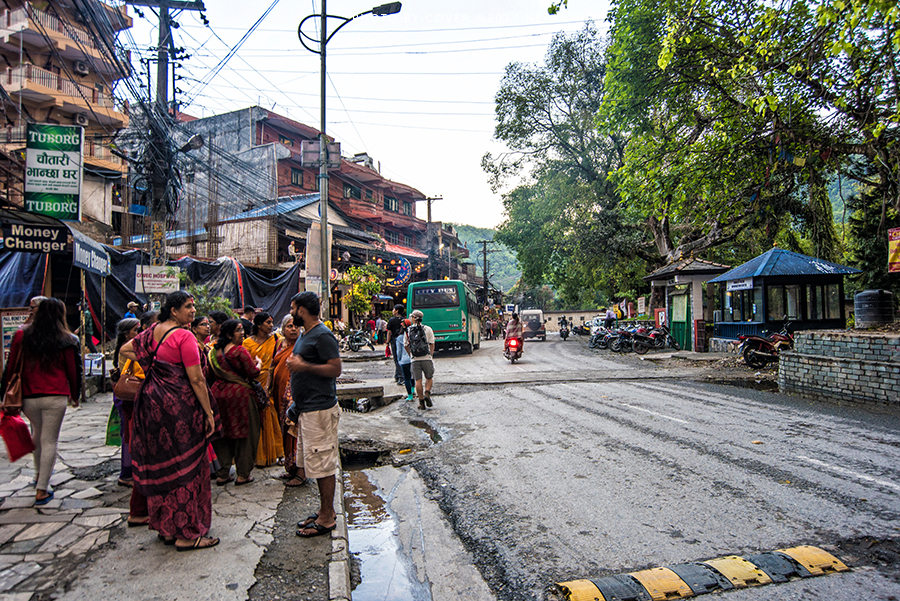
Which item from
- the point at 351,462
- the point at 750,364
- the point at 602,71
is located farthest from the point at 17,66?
the point at 750,364

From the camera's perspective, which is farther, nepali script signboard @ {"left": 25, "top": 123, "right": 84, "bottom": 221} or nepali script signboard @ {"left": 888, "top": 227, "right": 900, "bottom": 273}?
nepali script signboard @ {"left": 888, "top": 227, "right": 900, "bottom": 273}

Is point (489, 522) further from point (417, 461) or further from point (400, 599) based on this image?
point (417, 461)

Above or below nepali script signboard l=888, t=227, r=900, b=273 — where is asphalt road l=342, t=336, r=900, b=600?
below

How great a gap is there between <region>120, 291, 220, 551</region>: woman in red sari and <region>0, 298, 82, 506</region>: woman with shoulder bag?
4.41ft

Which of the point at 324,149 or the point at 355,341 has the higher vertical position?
the point at 324,149

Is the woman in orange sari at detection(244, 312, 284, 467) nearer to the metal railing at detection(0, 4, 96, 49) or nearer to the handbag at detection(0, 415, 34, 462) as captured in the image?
the handbag at detection(0, 415, 34, 462)

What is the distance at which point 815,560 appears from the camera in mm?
3303

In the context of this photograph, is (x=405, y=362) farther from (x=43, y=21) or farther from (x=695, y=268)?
(x=43, y=21)

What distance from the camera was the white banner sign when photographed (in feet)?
35.7

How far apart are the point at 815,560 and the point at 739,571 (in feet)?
1.77

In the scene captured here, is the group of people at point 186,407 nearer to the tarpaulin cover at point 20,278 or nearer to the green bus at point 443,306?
the tarpaulin cover at point 20,278

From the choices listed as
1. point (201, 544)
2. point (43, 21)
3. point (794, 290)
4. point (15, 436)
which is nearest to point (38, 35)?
point (43, 21)

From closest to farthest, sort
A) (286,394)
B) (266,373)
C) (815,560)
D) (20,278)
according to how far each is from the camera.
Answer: (815,560) < (286,394) < (266,373) < (20,278)

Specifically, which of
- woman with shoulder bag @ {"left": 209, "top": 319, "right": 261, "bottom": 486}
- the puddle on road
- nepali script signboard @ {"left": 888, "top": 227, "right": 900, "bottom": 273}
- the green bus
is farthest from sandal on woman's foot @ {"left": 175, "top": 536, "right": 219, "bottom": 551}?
the green bus
